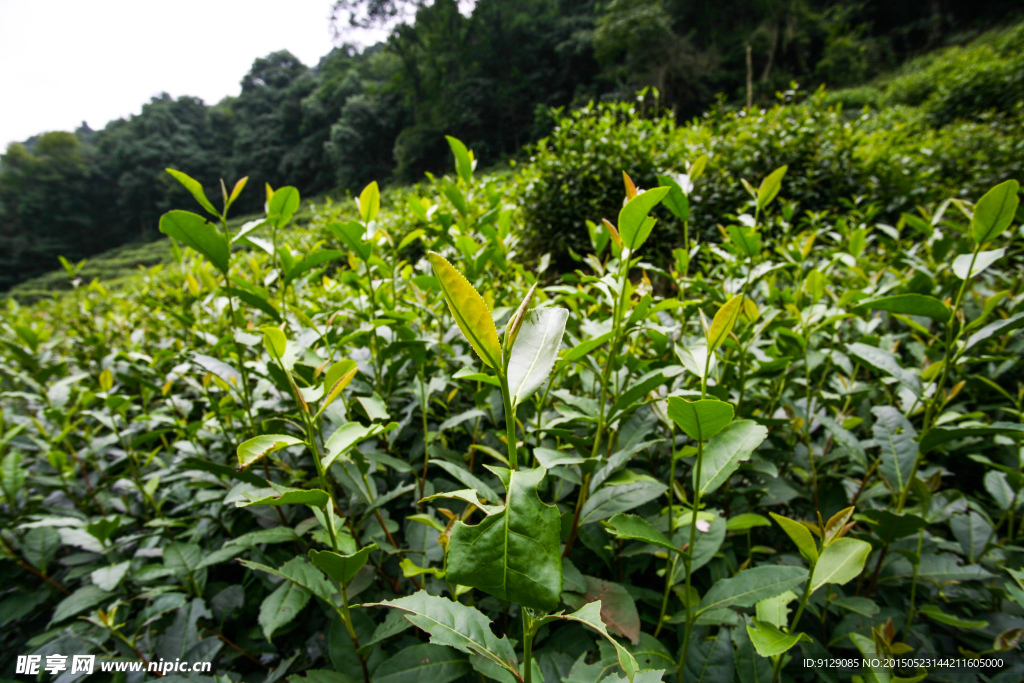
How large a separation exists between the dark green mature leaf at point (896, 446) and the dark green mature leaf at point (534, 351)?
0.83 metres

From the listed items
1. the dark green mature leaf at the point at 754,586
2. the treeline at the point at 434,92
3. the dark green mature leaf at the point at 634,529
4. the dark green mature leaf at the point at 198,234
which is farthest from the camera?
the treeline at the point at 434,92

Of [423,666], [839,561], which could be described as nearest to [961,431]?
[839,561]

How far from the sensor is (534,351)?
0.52 metres

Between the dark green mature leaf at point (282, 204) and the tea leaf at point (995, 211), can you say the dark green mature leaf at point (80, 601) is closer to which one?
the dark green mature leaf at point (282, 204)

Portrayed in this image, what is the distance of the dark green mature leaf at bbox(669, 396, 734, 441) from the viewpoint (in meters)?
0.56

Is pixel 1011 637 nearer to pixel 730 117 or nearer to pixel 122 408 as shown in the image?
pixel 122 408

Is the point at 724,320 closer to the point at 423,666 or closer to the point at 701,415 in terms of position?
the point at 701,415

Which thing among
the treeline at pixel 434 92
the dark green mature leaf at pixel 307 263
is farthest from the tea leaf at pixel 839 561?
the treeline at pixel 434 92

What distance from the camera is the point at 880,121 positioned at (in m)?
9.06

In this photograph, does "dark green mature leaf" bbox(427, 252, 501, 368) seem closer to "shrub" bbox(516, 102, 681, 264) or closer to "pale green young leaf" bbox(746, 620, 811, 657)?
"pale green young leaf" bbox(746, 620, 811, 657)

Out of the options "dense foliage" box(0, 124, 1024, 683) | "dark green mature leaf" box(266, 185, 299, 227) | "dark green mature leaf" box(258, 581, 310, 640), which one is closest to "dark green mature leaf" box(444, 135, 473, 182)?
"dense foliage" box(0, 124, 1024, 683)

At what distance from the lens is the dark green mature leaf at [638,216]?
2.14 feet

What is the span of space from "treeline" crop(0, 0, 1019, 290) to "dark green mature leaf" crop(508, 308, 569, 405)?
→ 1972cm

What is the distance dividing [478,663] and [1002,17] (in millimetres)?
33205
